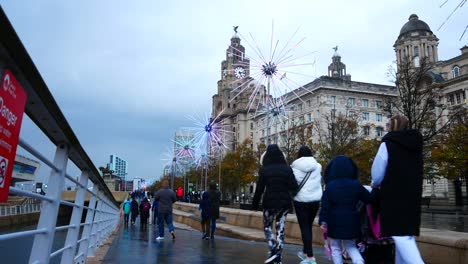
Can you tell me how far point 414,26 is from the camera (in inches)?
3688

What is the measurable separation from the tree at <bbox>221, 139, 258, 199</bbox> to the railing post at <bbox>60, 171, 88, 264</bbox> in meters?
69.8

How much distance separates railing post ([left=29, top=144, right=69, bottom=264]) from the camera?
3.64 meters

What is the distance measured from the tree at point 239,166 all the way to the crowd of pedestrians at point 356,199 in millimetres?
67810

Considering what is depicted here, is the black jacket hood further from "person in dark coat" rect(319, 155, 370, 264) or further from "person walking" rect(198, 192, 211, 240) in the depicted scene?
"person walking" rect(198, 192, 211, 240)

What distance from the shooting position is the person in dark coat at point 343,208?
19.3 feet

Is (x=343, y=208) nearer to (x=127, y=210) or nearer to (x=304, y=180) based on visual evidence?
(x=304, y=180)

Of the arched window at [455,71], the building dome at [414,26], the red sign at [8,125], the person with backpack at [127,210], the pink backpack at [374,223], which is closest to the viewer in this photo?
the red sign at [8,125]

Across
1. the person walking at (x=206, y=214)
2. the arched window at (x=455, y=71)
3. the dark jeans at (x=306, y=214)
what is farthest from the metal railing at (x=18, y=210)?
the arched window at (x=455, y=71)

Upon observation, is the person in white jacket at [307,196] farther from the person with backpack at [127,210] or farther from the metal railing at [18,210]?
the metal railing at [18,210]

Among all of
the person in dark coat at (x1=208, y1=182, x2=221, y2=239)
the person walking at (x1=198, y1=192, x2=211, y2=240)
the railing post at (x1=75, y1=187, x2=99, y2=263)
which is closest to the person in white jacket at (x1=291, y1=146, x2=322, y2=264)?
the railing post at (x1=75, y1=187, x2=99, y2=263)

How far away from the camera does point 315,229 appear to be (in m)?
12.3

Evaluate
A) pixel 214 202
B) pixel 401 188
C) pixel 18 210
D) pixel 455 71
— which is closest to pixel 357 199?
pixel 401 188

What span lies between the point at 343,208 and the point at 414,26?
98.2m

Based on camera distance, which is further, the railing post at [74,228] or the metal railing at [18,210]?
the metal railing at [18,210]
